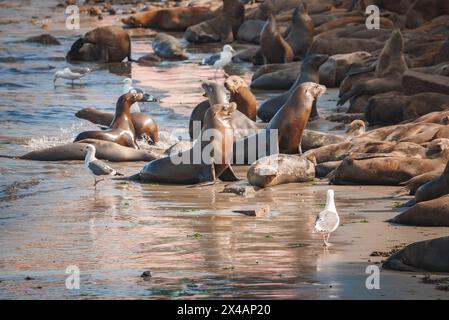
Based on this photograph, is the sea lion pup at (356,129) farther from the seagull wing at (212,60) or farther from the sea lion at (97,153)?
the seagull wing at (212,60)

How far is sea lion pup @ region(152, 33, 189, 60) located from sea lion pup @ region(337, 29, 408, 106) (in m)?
8.66

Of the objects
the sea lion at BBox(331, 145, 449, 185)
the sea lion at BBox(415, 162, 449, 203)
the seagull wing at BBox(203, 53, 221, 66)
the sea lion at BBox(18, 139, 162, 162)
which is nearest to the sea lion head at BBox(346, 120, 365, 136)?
the sea lion at BBox(18, 139, 162, 162)

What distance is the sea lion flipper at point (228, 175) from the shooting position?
11859mm

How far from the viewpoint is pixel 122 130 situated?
563 inches

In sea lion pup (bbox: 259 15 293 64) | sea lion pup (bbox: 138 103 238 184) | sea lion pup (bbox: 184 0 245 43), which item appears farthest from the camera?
sea lion pup (bbox: 184 0 245 43)

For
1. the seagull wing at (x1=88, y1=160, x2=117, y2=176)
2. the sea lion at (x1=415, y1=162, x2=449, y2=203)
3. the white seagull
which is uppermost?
the sea lion at (x1=415, y1=162, x2=449, y2=203)

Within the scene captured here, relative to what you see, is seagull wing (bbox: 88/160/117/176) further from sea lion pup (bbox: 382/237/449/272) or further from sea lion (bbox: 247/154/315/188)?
sea lion pup (bbox: 382/237/449/272)

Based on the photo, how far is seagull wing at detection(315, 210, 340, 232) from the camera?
7926 mm

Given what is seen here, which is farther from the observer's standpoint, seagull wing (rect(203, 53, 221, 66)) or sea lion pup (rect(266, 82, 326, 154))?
seagull wing (rect(203, 53, 221, 66))

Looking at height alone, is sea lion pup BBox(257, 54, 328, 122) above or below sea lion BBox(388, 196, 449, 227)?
below

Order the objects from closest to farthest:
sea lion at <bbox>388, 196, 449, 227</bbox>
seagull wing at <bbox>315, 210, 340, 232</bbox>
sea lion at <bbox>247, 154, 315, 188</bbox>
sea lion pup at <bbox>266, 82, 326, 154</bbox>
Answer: seagull wing at <bbox>315, 210, 340, 232</bbox>, sea lion at <bbox>388, 196, 449, 227</bbox>, sea lion at <bbox>247, 154, 315, 188</bbox>, sea lion pup at <bbox>266, 82, 326, 154</bbox>

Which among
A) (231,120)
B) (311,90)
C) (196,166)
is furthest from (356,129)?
(196,166)

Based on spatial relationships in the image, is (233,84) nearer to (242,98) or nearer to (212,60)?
(242,98)
